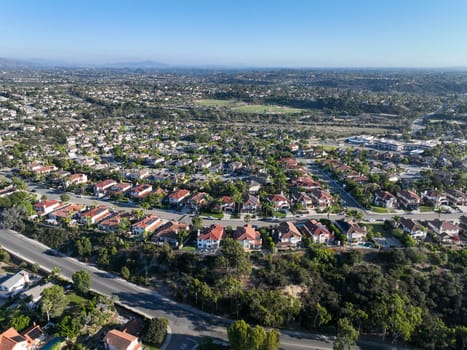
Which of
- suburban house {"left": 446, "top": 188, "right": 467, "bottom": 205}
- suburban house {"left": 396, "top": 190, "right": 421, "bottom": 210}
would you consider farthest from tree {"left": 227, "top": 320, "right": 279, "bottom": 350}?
suburban house {"left": 446, "top": 188, "right": 467, "bottom": 205}

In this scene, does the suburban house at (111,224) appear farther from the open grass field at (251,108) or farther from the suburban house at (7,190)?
the open grass field at (251,108)

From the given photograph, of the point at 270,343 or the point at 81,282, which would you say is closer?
the point at 270,343

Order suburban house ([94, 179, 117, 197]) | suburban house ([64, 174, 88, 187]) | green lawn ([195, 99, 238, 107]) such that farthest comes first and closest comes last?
green lawn ([195, 99, 238, 107]) < suburban house ([64, 174, 88, 187]) < suburban house ([94, 179, 117, 197])

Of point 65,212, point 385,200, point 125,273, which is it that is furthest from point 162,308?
point 385,200

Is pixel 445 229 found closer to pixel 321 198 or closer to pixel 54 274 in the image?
pixel 321 198

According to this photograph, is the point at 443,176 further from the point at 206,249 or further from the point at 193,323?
the point at 193,323

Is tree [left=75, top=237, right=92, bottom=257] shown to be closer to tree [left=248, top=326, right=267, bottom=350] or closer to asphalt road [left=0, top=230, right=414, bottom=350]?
asphalt road [left=0, top=230, right=414, bottom=350]

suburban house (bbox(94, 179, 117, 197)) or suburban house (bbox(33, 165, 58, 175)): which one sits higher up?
suburban house (bbox(33, 165, 58, 175))
